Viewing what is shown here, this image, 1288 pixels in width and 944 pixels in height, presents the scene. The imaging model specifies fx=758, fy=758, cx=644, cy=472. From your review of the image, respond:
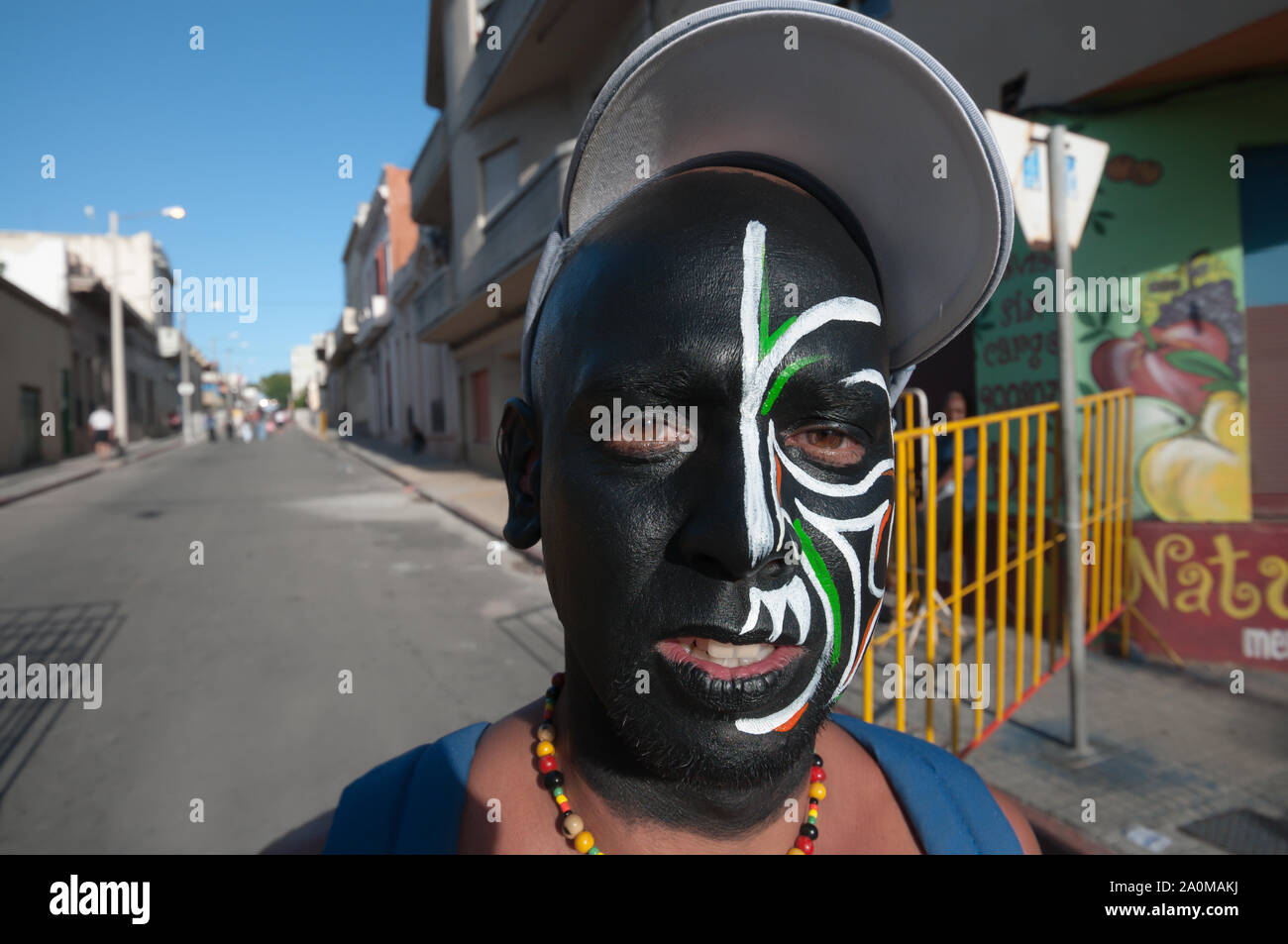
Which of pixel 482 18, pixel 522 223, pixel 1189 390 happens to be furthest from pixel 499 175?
pixel 1189 390

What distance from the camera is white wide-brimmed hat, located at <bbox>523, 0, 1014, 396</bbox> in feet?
3.21

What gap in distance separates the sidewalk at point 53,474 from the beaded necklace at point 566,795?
16.0 metres

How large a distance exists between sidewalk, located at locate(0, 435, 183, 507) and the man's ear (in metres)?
16.0

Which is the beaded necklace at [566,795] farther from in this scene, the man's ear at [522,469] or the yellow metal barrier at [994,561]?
the yellow metal barrier at [994,561]

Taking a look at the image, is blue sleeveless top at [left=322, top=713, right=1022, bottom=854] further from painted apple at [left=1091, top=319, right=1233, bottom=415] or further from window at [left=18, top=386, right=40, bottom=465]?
window at [left=18, top=386, right=40, bottom=465]

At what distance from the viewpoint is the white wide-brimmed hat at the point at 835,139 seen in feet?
3.21

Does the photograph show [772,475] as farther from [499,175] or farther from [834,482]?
[499,175]

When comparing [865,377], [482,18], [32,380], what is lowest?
[865,377]

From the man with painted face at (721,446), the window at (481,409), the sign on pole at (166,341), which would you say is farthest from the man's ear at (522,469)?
the sign on pole at (166,341)

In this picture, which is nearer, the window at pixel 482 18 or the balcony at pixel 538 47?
the balcony at pixel 538 47

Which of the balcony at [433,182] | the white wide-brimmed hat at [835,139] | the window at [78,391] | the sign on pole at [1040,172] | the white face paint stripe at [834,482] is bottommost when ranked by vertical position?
the white face paint stripe at [834,482]

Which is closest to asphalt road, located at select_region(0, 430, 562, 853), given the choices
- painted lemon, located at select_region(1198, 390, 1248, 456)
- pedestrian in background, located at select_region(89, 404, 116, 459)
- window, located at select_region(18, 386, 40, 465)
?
painted lemon, located at select_region(1198, 390, 1248, 456)

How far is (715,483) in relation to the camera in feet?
2.86

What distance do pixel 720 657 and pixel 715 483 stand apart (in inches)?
7.8
